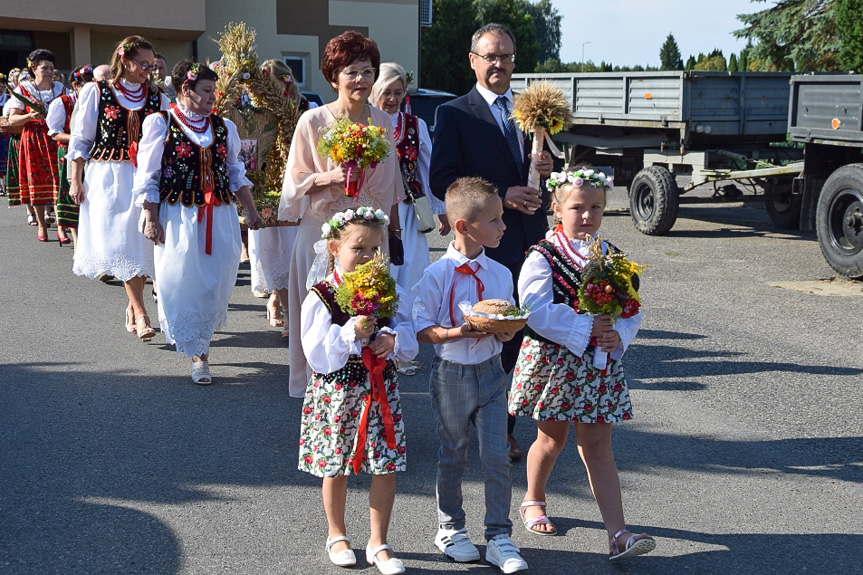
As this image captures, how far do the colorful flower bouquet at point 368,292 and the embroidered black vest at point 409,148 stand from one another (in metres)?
2.82

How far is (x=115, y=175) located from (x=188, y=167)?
1.57 metres

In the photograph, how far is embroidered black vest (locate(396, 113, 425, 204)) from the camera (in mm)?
6543

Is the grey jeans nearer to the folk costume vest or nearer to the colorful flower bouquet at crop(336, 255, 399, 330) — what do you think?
the colorful flower bouquet at crop(336, 255, 399, 330)

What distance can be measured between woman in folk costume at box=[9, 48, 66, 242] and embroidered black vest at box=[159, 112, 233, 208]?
6217 mm

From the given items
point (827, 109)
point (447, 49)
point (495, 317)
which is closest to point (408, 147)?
point (495, 317)

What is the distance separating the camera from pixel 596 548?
4.11 m

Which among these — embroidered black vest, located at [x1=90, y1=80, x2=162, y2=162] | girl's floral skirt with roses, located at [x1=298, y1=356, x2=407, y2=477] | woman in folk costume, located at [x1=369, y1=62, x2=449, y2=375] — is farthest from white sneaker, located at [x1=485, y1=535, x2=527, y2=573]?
embroidered black vest, located at [x1=90, y1=80, x2=162, y2=162]

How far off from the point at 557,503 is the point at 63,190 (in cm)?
696

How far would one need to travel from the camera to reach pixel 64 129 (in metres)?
9.63

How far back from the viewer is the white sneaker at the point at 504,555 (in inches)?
148

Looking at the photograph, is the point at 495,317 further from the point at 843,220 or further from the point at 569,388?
the point at 843,220

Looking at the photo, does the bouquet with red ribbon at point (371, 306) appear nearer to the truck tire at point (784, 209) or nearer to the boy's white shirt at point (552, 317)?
the boy's white shirt at point (552, 317)

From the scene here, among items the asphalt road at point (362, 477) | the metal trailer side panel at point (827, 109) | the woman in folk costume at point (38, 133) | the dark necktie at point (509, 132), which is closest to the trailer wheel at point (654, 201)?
the metal trailer side panel at point (827, 109)

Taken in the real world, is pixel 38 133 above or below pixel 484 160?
above
